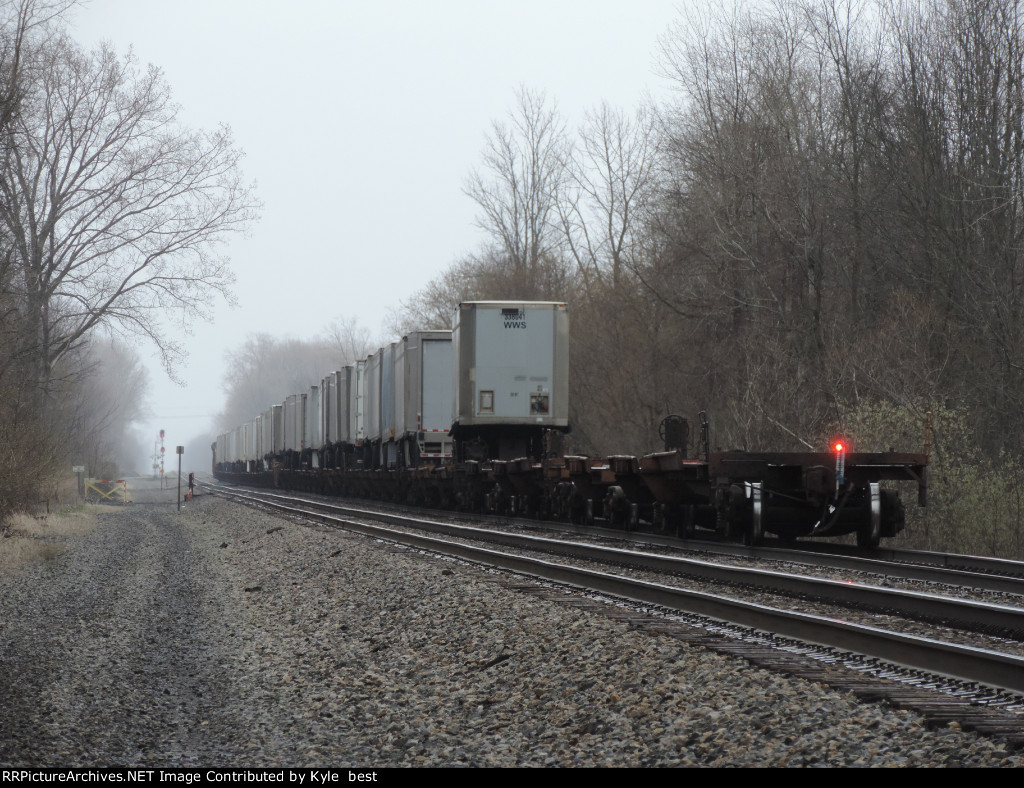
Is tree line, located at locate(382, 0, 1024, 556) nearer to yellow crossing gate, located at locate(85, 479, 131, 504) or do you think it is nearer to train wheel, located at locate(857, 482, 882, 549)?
train wheel, located at locate(857, 482, 882, 549)

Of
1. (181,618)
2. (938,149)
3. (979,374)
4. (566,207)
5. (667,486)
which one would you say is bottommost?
(181,618)

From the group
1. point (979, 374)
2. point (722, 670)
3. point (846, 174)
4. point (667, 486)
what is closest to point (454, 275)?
point (846, 174)

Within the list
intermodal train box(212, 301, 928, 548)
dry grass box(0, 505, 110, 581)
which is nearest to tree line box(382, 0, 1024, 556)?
intermodal train box(212, 301, 928, 548)

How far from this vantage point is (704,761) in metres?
4.55

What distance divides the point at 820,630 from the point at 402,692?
254 centimetres

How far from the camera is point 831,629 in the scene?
662 cm

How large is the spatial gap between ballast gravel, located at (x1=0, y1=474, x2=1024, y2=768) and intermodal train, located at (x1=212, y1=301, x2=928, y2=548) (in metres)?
4.15

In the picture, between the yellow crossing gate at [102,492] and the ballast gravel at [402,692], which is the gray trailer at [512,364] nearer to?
the ballast gravel at [402,692]

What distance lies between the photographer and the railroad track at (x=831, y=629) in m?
5.19

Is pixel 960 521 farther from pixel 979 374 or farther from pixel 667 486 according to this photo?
pixel 979 374

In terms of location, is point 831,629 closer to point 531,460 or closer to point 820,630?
point 820,630

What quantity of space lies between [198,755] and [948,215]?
19.4m

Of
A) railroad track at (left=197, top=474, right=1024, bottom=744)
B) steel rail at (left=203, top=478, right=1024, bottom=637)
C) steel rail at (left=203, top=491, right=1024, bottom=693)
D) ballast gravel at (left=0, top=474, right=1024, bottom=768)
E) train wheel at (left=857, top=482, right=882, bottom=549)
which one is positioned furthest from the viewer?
train wheel at (left=857, top=482, right=882, bottom=549)

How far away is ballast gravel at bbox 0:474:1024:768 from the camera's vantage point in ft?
15.8
